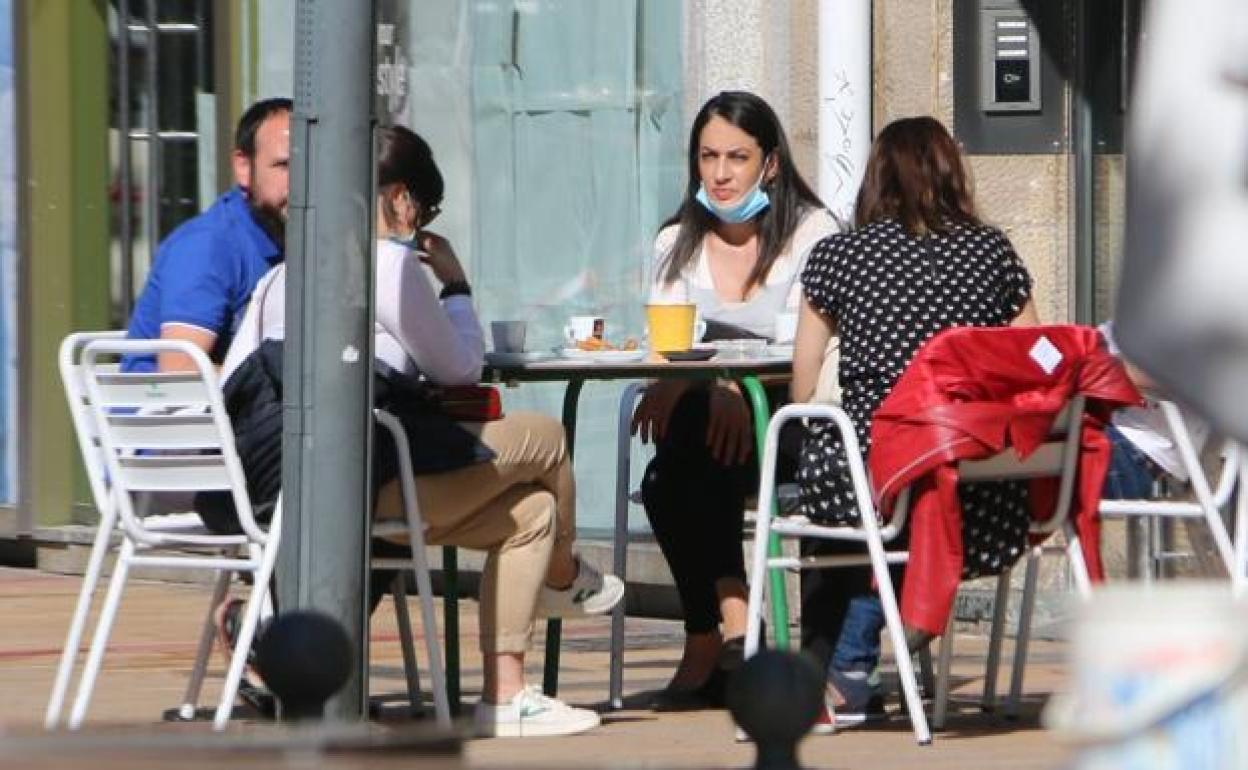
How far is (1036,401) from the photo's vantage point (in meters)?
6.42

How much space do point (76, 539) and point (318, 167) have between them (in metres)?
6.71

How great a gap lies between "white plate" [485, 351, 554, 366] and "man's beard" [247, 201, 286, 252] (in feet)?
2.12

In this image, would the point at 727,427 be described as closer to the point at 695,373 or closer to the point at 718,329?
the point at 718,329

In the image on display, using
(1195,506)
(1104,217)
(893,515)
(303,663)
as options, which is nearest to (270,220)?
(893,515)

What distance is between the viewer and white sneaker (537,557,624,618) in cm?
709

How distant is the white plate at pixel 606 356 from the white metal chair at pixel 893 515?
1.78 ft

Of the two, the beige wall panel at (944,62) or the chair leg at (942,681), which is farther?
the beige wall panel at (944,62)

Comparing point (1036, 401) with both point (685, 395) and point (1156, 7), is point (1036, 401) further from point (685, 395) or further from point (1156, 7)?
point (1156, 7)

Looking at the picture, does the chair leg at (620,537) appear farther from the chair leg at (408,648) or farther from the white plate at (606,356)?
the chair leg at (408,648)

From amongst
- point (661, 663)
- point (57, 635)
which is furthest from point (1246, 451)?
point (57, 635)

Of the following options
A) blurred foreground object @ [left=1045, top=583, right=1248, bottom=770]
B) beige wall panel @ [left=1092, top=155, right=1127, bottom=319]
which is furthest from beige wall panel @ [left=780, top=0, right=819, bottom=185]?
blurred foreground object @ [left=1045, top=583, right=1248, bottom=770]

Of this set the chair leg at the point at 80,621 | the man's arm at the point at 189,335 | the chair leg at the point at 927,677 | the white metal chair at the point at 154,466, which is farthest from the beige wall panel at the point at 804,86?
the chair leg at the point at 80,621

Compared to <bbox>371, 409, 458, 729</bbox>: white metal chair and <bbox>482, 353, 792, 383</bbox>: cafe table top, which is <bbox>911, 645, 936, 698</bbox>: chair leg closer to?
<bbox>482, 353, 792, 383</bbox>: cafe table top

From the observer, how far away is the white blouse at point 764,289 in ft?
25.1
